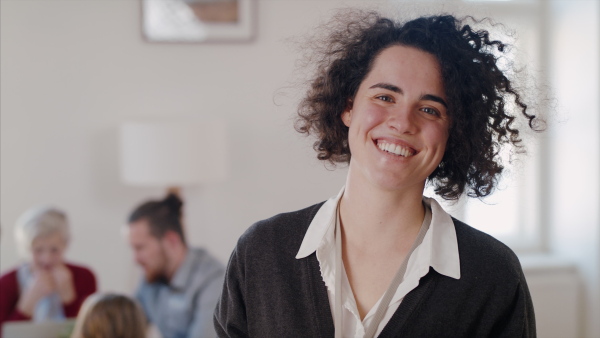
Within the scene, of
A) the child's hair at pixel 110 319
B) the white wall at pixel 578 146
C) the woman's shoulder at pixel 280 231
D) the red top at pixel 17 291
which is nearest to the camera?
the woman's shoulder at pixel 280 231

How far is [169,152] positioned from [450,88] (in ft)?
6.78

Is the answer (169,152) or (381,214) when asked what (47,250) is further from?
(381,214)


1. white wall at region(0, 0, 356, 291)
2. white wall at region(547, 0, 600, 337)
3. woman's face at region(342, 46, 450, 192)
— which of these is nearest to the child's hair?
white wall at region(0, 0, 356, 291)

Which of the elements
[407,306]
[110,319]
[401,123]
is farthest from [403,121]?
[110,319]

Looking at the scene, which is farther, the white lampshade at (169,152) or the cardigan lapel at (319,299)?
the white lampshade at (169,152)

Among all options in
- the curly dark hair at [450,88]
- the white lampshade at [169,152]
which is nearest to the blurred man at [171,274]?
the white lampshade at [169,152]

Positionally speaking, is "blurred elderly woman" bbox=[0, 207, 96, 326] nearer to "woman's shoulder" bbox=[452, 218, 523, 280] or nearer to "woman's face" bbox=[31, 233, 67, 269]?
"woman's face" bbox=[31, 233, 67, 269]

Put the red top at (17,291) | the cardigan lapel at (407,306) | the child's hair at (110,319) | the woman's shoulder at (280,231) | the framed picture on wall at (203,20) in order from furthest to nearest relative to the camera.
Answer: the framed picture on wall at (203,20), the red top at (17,291), the child's hair at (110,319), the woman's shoulder at (280,231), the cardigan lapel at (407,306)

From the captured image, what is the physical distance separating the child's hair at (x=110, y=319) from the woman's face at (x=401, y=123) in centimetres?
163

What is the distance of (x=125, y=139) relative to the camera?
3.29 metres

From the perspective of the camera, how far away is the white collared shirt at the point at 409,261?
4.36ft

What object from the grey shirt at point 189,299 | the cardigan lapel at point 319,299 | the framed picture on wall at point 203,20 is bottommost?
the grey shirt at point 189,299

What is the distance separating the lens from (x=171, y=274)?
10.8 feet

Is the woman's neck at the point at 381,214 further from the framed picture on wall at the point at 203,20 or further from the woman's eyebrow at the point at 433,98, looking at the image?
the framed picture on wall at the point at 203,20
